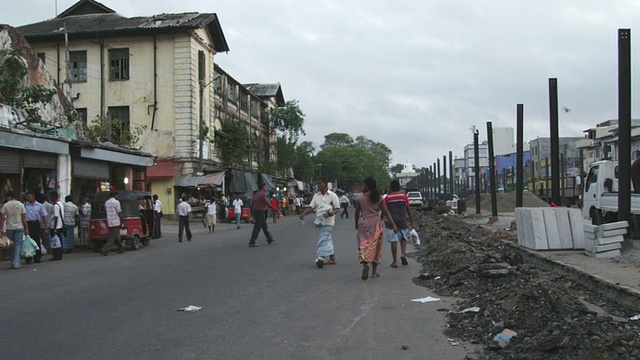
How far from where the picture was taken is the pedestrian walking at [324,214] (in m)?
11.2

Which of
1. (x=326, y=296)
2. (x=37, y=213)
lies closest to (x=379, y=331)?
(x=326, y=296)

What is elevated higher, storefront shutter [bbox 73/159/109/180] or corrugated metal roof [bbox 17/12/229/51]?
corrugated metal roof [bbox 17/12/229/51]

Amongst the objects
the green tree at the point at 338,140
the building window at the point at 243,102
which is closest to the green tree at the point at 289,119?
the building window at the point at 243,102

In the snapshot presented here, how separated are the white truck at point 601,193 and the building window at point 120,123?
80.0ft

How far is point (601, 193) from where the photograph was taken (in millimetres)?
16484

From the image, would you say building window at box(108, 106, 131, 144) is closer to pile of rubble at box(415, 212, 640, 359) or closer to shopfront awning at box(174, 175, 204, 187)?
shopfront awning at box(174, 175, 204, 187)

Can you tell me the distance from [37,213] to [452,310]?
11428mm

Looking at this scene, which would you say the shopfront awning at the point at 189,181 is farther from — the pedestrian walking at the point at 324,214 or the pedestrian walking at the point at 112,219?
the pedestrian walking at the point at 324,214

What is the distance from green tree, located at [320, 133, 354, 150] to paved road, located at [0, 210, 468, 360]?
10715 centimetres

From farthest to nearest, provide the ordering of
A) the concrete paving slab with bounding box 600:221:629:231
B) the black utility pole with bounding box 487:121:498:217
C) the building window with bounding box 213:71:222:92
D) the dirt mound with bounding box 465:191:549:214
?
the building window with bounding box 213:71:222:92 < the dirt mound with bounding box 465:191:549:214 < the black utility pole with bounding box 487:121:498:217 < the concrete paving slab with bounding box 600:221:629:231

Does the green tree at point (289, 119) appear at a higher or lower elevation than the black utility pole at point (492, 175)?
higher

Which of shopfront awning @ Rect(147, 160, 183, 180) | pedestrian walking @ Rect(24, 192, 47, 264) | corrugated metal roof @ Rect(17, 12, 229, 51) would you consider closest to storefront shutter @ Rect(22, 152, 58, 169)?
pedestrian walking @ Rect(24, 192, 47, 264)

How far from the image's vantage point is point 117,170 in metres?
25.1

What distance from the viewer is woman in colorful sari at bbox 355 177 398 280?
9.70 metres
